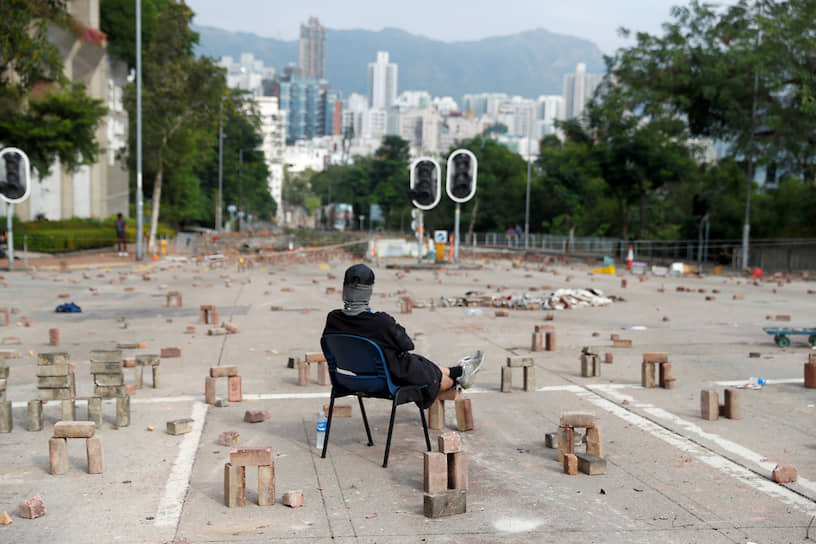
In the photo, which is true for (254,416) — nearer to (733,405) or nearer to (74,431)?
(74,431)

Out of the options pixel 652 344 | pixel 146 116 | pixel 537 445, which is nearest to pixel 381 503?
pixel 537 445

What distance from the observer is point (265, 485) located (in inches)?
197

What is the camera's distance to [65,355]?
7426 millimetres

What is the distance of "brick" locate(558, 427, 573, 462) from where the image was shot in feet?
19.1

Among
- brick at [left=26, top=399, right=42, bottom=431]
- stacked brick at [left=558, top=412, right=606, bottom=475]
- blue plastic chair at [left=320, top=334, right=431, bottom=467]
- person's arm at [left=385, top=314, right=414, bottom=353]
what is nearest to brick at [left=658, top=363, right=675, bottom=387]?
stacked brick at [left=558, top=412, right=606, bottom=475]

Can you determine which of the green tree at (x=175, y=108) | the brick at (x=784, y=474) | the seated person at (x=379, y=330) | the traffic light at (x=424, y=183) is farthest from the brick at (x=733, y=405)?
the green tree at (x=175, y=108)

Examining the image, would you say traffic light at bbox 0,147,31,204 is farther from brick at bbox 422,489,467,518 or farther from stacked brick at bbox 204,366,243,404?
brick at bbox 422,489,467,518

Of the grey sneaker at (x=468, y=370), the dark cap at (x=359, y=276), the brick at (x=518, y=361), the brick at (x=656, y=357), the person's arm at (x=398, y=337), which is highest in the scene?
the dark cap at (x=359, y=276)

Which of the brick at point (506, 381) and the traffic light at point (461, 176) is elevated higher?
the traffic light at point (461, 176)

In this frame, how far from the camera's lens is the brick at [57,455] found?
5.50 metres

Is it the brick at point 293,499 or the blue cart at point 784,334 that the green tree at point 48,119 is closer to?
the blue cart at point 784,334

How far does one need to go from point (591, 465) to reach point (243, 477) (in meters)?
2.24

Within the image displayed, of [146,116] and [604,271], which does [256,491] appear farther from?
[146,116]

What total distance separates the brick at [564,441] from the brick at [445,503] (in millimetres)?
1172
